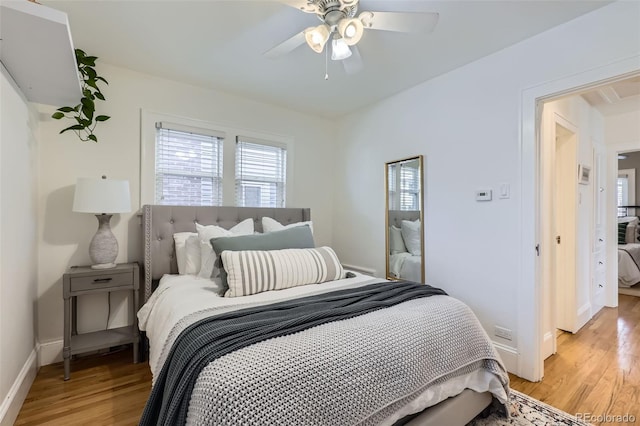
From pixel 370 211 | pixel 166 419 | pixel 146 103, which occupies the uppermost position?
pixel 146 103

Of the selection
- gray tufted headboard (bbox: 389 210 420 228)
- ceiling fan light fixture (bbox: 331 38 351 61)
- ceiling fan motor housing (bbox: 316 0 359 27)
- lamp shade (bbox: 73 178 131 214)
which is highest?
ceiling fan motor housing (bbox: 316 0 359 27)

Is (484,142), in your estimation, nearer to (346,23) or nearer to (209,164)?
(346,23)

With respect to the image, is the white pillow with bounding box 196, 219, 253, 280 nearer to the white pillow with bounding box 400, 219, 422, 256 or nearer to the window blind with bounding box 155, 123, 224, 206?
the window blind with bounding box 155, 123, 224, 206

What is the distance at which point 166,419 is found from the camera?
3.40 feet

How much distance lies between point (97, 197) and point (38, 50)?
3.46 feet

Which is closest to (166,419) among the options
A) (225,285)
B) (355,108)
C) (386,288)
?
(225,285)

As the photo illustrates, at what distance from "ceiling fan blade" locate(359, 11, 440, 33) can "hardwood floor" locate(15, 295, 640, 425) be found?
95.5 inches

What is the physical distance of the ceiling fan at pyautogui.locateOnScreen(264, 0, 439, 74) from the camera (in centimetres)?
155

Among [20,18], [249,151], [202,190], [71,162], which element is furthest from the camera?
[249,151]

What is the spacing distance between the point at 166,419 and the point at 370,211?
110 inches

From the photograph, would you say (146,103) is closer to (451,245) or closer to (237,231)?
(237,231)

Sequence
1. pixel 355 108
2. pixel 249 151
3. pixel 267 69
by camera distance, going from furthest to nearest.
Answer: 1. pixel 355 108
2. pixel 249 151
3. pixel 267 69

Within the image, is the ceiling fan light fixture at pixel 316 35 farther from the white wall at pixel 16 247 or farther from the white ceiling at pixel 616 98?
the white ceiling at pixel 616 98

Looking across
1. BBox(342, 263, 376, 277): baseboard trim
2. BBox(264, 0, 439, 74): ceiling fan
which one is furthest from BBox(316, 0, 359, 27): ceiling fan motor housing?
BBox(342, 263, 376, 277): baseboard trim
